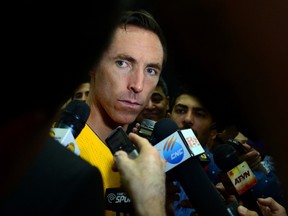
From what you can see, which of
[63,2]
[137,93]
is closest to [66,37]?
[63,2]

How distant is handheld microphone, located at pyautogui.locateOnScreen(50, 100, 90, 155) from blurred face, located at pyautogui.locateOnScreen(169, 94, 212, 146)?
1.80 meters

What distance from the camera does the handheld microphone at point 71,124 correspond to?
3.79 ft

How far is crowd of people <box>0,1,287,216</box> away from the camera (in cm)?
44

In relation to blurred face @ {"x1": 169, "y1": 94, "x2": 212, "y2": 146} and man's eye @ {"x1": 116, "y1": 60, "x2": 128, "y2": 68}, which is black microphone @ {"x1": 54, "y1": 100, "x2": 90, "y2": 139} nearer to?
man's eye @ {"x1": 116, "y1": 60, "x2": 128, "y2": 68}

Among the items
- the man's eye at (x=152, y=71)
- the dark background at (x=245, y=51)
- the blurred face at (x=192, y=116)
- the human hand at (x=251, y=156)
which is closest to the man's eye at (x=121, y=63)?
the man's eye at (x=152, y=71)

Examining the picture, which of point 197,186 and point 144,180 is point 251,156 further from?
point 144,180

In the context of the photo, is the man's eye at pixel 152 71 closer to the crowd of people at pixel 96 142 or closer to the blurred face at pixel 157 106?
the crowd of people at pixel 96 142

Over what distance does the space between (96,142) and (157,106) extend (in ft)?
6.42

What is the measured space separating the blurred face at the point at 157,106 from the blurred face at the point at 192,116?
14 cm

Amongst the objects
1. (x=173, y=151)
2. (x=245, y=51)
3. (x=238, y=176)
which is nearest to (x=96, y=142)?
(x=173, y=151)

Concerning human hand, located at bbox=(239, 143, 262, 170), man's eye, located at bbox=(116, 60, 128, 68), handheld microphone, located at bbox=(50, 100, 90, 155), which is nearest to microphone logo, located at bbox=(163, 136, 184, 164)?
handheld microphone, located at bbox=(50, 100, 90, 155)

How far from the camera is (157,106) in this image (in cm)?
360

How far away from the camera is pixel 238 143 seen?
223 cm

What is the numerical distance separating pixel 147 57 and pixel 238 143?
2.33ft
